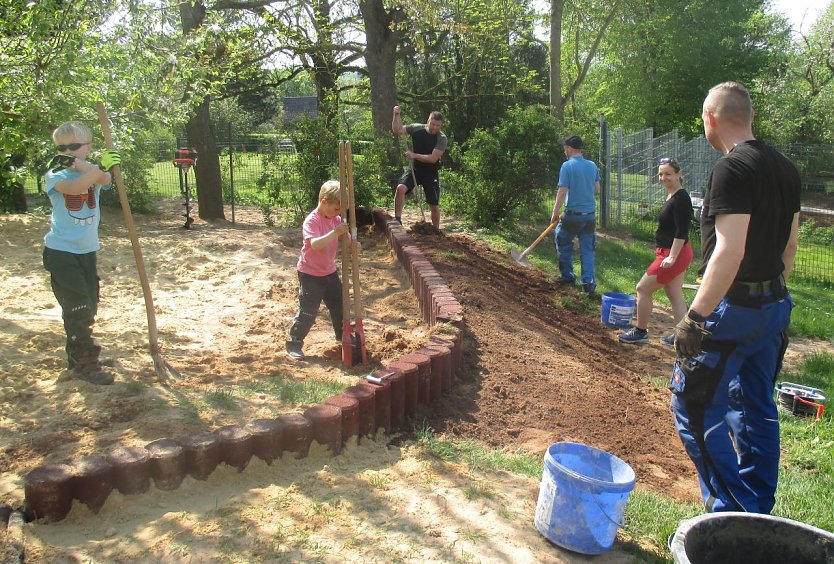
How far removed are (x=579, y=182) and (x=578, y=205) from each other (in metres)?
0.28

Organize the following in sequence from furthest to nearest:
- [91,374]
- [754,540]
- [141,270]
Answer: [141,270] → [91,374] → [754,540]

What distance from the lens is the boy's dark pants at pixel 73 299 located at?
4590 mm

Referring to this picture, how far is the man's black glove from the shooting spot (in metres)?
2.99

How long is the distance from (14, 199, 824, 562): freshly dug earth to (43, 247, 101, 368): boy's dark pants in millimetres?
210

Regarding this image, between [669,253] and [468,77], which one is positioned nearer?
[669,253]

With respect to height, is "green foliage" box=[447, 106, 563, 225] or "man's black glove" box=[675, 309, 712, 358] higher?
"green foliage" box=[447, 106, 563, 225]

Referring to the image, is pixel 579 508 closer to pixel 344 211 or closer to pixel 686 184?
pixel 344 211

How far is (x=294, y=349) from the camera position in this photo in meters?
5.52

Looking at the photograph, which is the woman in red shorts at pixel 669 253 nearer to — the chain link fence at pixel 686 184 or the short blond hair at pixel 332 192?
the short blond hair at pixel 332 192

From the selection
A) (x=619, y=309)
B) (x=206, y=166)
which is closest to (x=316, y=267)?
(x=619, y=309)

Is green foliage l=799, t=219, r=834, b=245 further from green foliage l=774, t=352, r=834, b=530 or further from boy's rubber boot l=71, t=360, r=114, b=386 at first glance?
boy's rubber boot l=71, t=360, r=114, b=386

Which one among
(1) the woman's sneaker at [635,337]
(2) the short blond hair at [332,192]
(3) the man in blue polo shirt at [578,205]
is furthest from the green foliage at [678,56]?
(2) the short blond hair at [332,192]

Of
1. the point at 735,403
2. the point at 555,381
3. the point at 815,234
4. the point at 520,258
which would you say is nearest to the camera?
the point at 735,403

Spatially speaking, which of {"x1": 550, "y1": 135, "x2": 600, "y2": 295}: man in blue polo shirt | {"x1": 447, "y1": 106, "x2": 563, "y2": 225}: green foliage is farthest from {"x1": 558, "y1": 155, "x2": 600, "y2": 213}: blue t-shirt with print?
{"x1": 447, "y1": 106, "x2": 563, "y2": 225}: green foliage
